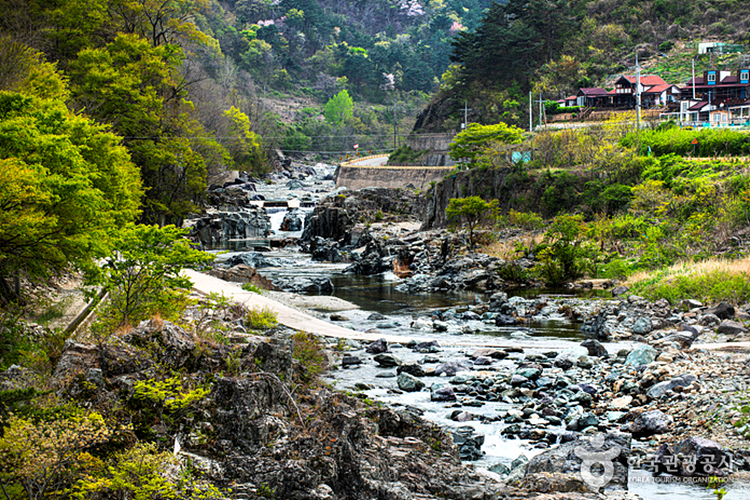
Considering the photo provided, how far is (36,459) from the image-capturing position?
20.6ft

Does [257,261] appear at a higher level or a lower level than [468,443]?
lower

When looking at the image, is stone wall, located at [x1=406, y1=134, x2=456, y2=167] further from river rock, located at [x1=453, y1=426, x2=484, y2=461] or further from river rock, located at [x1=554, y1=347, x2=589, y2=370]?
river rock, located at [x1=453, y1=426, x2=484, y2=461]

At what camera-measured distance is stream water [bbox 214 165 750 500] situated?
27.7 ft

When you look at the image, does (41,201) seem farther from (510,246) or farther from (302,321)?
(510,246)

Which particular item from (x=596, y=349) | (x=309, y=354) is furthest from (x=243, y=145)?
(x=596, y=349)

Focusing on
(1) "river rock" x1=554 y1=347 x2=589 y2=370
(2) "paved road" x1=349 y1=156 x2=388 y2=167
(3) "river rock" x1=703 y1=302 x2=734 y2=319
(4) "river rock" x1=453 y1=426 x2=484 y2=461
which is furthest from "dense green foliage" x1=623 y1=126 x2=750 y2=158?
(2) "paved road" x1=349 y1=156 x2=388 y2=167

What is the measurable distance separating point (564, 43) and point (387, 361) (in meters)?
78.1

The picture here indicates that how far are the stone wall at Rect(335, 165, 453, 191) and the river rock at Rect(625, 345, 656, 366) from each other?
50286mm

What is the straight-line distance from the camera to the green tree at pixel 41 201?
31.7ft

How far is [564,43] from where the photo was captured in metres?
82.4

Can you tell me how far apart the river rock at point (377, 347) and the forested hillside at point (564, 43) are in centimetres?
6261

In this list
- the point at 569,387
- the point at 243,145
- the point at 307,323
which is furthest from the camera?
the point at 243,145

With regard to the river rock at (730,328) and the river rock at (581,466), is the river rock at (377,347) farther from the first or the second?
the river rock at (730,328)

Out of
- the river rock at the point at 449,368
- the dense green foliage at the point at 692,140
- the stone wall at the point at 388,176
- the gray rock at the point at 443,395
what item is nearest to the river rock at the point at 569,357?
the river rock at the point at 449,368
